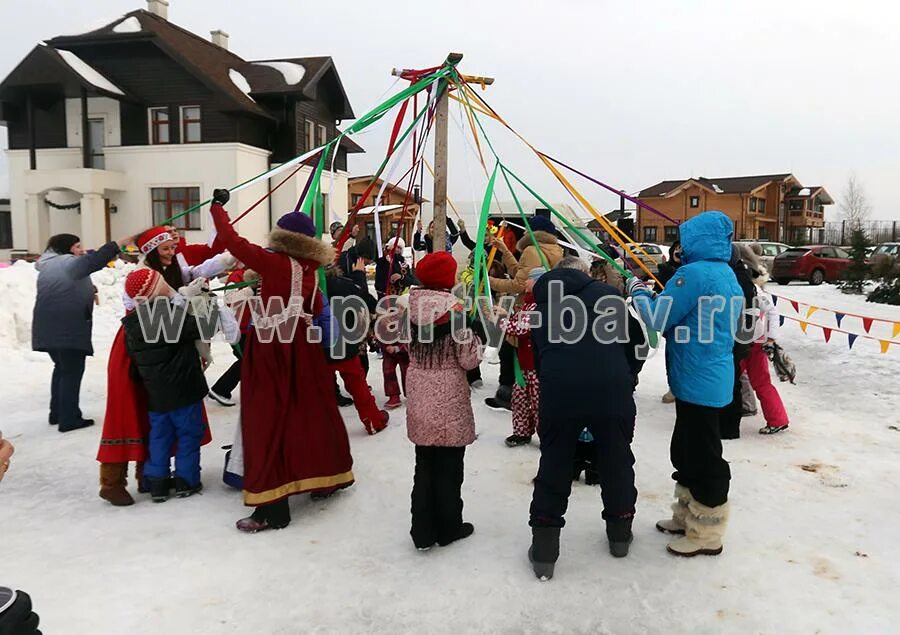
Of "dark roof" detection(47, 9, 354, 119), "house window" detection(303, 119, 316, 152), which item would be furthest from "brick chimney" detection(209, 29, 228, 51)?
"house window" detection(303, 119, 316, 152)

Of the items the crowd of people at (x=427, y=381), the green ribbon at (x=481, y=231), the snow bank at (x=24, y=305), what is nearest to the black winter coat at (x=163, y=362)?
the crowd of people at (x=427, y=381)

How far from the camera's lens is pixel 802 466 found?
462 cm

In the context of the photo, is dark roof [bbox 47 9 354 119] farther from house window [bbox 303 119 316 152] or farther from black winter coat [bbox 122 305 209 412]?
black winter coat [bbox 122 305 209 412]

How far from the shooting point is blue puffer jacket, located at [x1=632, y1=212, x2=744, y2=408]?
10.7ft

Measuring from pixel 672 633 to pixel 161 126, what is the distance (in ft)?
75.2

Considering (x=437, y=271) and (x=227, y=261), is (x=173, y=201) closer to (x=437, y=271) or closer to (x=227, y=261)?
(x=227, y=261)

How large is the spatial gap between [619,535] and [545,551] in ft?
1.46

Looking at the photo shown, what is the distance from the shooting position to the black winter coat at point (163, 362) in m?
3.90

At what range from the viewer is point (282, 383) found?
365cm

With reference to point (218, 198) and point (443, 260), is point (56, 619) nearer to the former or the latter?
point (218, 198)

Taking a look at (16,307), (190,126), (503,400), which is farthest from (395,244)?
(190,126)

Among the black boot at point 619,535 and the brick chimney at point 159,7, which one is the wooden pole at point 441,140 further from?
the brick chimney at point 159,7

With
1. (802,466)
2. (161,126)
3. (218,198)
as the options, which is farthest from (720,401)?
(161,126)

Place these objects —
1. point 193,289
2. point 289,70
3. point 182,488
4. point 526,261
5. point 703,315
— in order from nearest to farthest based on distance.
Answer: point 703,315 → point 193,289 → point 182,488 → point 526,261 → point 289,70
